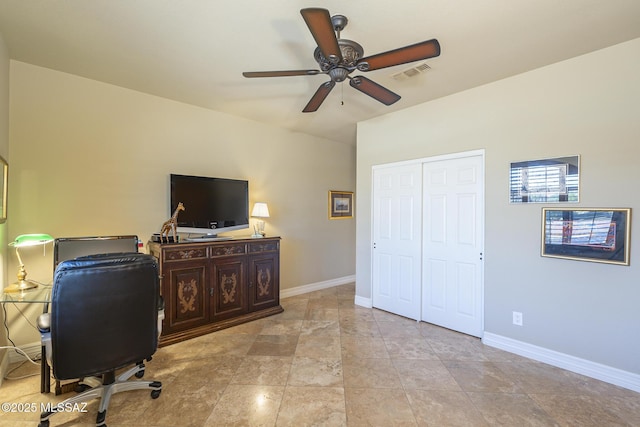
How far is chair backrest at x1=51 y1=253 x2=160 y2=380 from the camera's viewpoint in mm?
1641

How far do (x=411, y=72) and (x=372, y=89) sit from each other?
28.9 inches

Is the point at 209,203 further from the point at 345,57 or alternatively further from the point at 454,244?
the point at 454,244

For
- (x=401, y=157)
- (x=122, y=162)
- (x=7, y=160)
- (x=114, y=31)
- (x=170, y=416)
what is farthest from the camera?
(x=401, y=157)

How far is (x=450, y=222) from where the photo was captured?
10.8ft

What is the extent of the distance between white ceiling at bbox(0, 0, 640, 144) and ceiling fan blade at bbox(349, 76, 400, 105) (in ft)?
1.18

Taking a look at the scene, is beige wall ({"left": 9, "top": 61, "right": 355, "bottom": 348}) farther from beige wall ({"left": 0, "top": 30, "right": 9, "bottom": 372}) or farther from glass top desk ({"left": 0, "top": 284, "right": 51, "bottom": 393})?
glass top desk ({"left": 0, "top": 284, "right": 51, "bottom": 393})

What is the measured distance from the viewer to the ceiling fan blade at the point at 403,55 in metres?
1.66

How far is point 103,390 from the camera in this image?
1882mm

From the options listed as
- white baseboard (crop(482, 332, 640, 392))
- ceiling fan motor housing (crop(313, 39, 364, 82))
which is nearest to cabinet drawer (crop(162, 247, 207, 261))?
ceiling fan motor housing (crop(313, 39, 364, 82))

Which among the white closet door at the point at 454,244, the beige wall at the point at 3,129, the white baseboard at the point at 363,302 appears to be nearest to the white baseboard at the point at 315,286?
the white baseboard at the point at 363,302

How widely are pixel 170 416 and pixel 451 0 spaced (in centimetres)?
332

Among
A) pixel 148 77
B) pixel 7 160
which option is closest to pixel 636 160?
pixel 148 77

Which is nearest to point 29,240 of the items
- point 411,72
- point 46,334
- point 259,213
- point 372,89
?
point 46,334

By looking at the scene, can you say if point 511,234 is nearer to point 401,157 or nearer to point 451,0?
point 401,157
